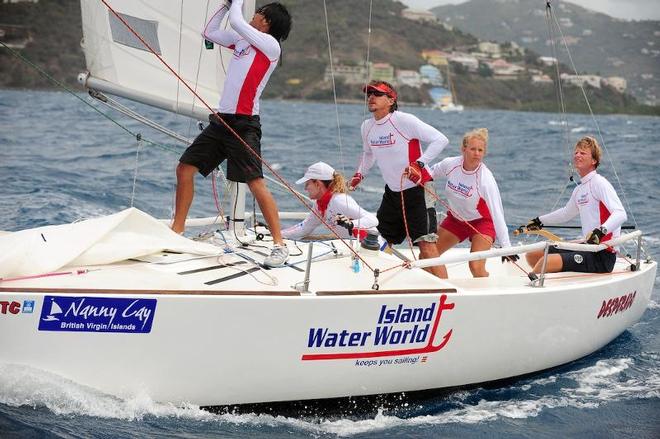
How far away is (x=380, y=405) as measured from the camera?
4.68 m

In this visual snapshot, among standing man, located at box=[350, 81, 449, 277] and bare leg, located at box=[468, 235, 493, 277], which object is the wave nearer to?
bare leg, located at box=[468, 235, 493, 277]

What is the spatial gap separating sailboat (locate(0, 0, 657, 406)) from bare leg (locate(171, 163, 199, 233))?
0.18 m

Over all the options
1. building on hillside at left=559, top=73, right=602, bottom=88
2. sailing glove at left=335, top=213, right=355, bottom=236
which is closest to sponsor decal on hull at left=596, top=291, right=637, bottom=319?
sailing glove at left=335, top=213, right=355, bottom=236

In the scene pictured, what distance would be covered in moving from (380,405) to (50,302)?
1.76 metres

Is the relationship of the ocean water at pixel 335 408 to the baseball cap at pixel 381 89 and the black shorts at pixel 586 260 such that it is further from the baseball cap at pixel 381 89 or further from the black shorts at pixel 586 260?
the black shorts at pixel 586 260

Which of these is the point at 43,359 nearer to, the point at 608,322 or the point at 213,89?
the point at 213,89

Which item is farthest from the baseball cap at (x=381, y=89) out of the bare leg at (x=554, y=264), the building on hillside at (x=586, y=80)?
Result: the building on hillside at (x=586, y=80)

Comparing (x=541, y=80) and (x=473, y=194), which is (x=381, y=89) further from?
(x=541, y=80)

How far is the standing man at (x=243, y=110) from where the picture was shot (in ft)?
16.0

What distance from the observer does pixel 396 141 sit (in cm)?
533

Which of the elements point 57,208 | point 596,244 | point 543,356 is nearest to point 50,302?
point 543,356

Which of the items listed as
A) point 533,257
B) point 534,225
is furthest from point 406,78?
point 534,225

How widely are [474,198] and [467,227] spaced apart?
0.25 meters

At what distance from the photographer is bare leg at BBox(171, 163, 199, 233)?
199 inches
